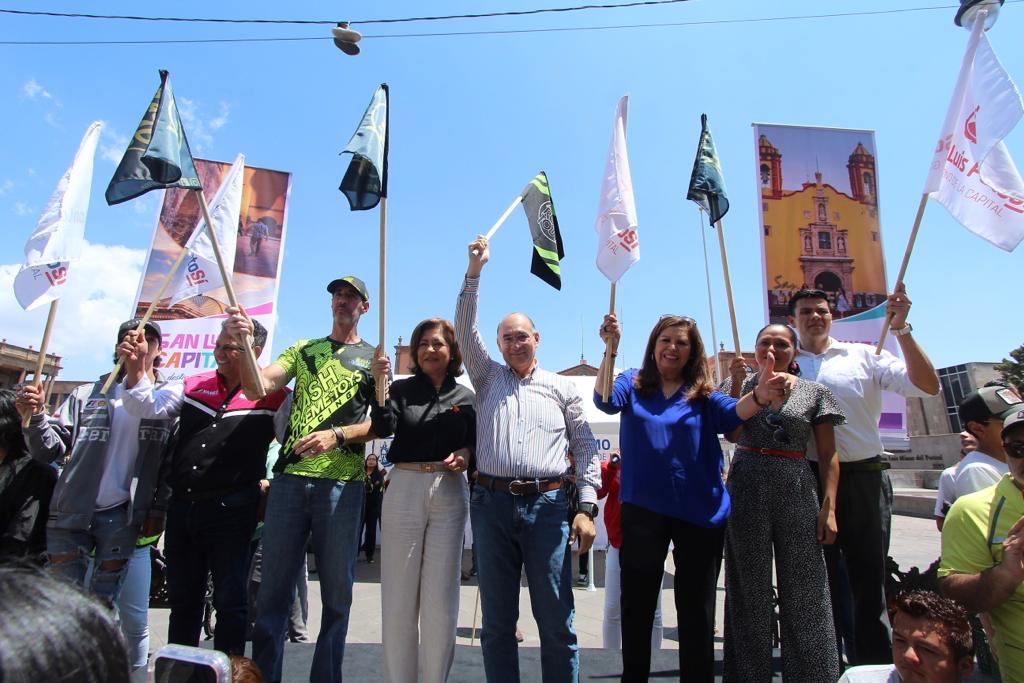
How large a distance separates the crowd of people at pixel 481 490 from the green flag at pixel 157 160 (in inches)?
29.0

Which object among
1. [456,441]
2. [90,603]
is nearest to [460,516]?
[456,441]

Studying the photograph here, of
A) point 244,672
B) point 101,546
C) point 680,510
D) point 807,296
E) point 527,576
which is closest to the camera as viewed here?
point 244,672

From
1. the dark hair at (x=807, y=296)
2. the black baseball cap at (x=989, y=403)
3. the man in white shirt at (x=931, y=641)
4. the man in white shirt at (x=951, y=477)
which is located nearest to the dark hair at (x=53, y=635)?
the man in white shirt at (x=931, y=641)

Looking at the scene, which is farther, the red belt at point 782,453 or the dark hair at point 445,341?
the dark hair at point 445,341

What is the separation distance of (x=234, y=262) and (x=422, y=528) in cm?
532

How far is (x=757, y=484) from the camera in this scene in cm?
284

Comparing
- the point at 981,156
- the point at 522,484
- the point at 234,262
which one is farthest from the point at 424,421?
the point at 234,262

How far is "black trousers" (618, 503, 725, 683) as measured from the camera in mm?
2645

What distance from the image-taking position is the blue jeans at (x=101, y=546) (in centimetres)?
301

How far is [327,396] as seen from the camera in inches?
121

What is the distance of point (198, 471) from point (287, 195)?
18.4 ft

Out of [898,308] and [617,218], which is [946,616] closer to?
[898,308]

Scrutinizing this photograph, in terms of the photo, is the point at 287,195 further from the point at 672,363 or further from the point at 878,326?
the point at 878,326

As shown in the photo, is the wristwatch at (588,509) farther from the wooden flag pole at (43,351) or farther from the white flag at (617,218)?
the wooden flag pole at (43,351)
